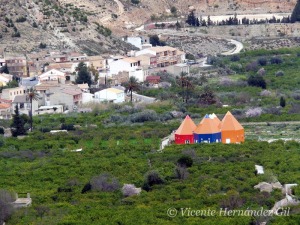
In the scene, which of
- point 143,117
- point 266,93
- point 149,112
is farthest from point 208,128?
point 266,93

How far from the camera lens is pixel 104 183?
5019 cm

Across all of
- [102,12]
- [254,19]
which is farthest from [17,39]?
[254,19]

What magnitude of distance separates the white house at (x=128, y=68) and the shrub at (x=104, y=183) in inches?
1265

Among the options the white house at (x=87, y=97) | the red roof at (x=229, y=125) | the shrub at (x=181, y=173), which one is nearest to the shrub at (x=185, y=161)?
the shrub at (x=181, y=173)

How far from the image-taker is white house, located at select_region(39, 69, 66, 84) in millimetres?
79062

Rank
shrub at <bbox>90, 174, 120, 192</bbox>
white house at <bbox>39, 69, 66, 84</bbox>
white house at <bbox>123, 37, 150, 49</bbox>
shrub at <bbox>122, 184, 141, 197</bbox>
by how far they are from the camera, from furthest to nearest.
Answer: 1. white house at <bbox>123, 37, 150, 49</bbox>
2. white house at <bbox>39, 69, 66, 84</bbox>
3. shrub at <bbox>90, 174, 120, 192</bbox>
4. shrub at <bbox>122, 184, 141, 197</bbox>

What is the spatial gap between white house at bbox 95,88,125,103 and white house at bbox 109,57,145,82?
6.56 meters

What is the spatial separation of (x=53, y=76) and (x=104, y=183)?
97.5 ft

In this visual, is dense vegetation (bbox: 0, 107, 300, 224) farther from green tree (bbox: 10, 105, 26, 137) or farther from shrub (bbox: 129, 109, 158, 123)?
shrub (bbox: 129, 109, 158, 123)

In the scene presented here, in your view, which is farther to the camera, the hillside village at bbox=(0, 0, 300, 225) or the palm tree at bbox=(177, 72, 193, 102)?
the palm tree at bbox=(177, 72, 193, 102)

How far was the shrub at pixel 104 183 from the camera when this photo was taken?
49812 mm

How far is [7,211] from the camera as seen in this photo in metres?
45.8

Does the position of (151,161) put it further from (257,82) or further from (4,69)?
(4,69)

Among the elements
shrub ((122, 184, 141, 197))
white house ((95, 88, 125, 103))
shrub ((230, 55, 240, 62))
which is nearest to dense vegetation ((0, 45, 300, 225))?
shrub ((122, 184, 141, 197))
